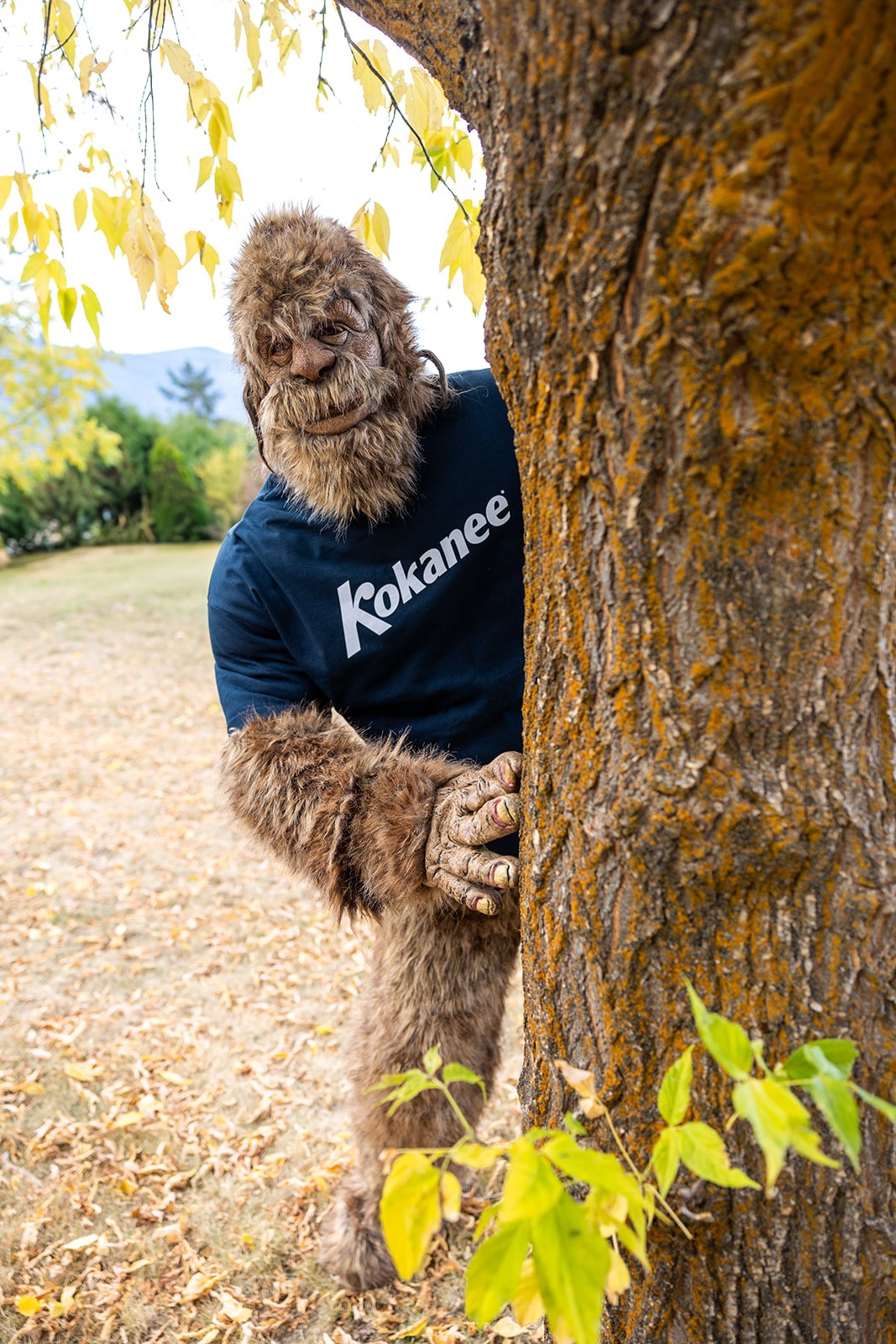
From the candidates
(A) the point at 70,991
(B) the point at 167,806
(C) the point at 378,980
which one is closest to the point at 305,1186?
(C) the point at 378,980

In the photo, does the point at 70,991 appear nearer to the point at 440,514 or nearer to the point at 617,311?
the point at 440,514

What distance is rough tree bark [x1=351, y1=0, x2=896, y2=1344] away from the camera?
2.70 ft

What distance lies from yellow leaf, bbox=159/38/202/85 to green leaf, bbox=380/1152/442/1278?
2087 millimetres

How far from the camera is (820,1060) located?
0.78 meters

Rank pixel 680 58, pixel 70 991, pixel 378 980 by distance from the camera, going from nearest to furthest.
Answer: pixel 680 58, pixel 378 980, pixel 70 991

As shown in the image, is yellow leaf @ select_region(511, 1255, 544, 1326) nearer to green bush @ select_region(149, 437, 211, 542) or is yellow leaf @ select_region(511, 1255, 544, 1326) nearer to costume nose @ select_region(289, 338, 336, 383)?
costume nose @ select_region(289, 338, 336, 383)

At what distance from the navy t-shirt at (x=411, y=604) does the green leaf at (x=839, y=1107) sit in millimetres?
1256

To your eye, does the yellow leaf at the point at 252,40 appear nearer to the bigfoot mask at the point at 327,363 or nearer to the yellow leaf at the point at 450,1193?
the bigfoot mask at the point at 327,363

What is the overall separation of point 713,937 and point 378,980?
127 centimetres

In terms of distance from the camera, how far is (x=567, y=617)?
1.14 m

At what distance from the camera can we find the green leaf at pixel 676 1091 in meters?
0.86

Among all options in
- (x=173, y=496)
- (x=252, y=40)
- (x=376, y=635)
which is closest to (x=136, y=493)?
(x=173, y=496)

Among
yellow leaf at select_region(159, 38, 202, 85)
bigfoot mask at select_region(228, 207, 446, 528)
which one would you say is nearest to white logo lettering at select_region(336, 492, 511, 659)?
bigfoot mask at select_region(228, 207, 446, 528)

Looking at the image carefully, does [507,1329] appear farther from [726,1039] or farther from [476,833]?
[726,1039]
